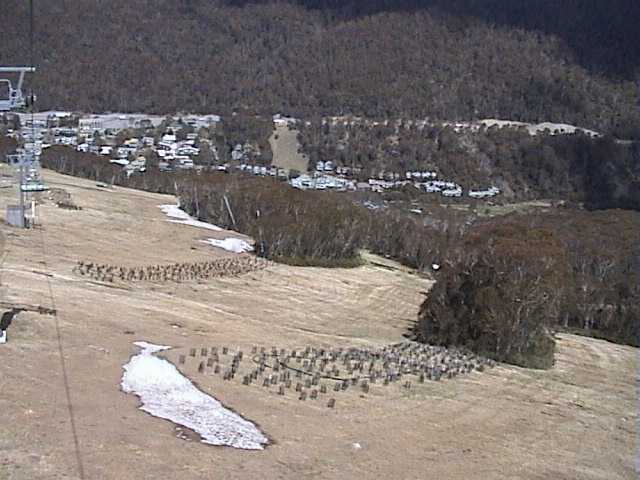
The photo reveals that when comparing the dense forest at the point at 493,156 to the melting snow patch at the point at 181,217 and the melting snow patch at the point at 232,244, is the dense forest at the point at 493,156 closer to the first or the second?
the melting snow patch at the point at 181,217

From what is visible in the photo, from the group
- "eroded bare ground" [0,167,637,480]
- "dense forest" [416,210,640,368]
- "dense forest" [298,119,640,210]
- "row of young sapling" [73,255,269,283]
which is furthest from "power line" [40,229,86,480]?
"dense forest" [298,119,640,210]

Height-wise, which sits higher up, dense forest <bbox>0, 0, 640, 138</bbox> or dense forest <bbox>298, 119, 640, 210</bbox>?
dense forest <bbox>0, 0, 640, 138</bbox>

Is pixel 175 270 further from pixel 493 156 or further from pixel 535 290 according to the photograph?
pixel 493 156

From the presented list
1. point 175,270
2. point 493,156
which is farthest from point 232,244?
point 493,156

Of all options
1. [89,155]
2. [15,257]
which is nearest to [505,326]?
[15,257]

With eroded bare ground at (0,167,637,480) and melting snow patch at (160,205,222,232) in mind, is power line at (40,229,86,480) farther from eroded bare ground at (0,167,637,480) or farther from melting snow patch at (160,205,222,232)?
melting snow patch at (160,205,222,232)

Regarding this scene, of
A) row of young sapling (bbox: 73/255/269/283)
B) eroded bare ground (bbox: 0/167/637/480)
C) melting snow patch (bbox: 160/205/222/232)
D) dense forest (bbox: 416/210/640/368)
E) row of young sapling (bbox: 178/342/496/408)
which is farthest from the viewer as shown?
melting snow patch (bbox: 160/205/222/232)

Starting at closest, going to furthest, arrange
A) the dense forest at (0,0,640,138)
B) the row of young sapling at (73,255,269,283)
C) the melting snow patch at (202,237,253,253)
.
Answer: the row of young sapling at (73,255,269,283)
the melting snow patch at (202,237,253,253)
the dense forest at (0,0,640,138)
